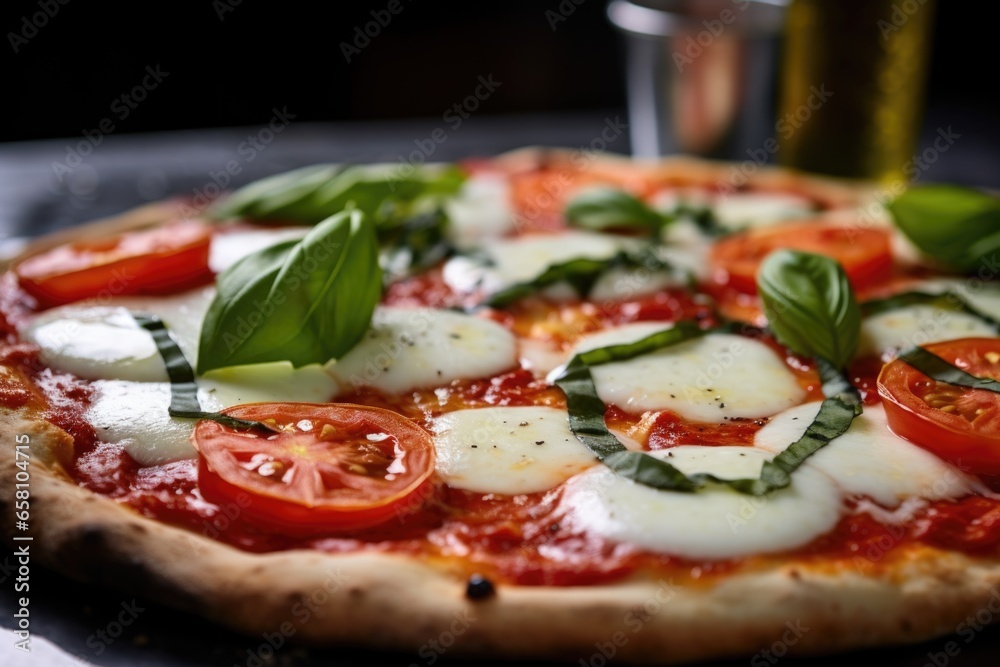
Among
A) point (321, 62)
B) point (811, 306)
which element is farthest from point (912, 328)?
point (321, 62)

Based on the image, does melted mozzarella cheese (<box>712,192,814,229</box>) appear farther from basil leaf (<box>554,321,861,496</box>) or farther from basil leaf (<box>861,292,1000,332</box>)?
basil leaf (<box>554,321,861,496</box>)

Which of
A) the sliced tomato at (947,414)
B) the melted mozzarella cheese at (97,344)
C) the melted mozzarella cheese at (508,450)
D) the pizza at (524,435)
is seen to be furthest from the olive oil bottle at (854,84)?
the melted mozzarella cheese at (97,344)

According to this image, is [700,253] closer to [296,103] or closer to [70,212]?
[70,212]

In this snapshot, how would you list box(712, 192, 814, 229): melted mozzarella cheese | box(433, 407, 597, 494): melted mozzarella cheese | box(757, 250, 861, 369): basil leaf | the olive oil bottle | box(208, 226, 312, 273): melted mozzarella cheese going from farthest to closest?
the olive oil bottle
box(712, 192, 814, 229): melted mozzarella cheese
box(208, 226, 312, 273): melted mozzarella cheese
box(757, 250, 861, 369): basil leaf
box(433, 407, 597, 494): melted mozzarella cheese

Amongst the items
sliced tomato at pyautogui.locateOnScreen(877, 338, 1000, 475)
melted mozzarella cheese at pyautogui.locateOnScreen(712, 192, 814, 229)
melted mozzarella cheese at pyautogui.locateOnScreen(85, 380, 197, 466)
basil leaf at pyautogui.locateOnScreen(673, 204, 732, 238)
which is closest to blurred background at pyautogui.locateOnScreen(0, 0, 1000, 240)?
melted mozzarella cheese at pyautogui.locateOnScreen(712, 192, 814, 229)

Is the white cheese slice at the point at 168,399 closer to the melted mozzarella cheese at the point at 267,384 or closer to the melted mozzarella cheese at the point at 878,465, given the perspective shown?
the melted mozzarella cheese at the point at 267,384

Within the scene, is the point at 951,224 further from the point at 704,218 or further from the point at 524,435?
the point at 524,435
